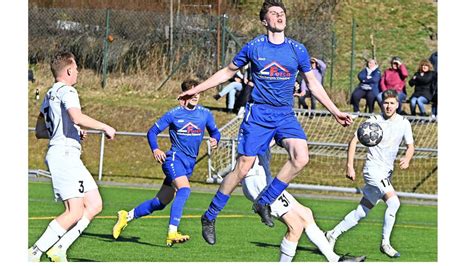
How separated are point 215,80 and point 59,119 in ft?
5.16

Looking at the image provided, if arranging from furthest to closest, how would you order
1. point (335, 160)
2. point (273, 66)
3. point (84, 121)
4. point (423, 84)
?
point (423, 84) < point (335, 160) < point (273, 66) < point (84, 121)

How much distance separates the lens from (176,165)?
1409cm

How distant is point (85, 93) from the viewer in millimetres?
33219

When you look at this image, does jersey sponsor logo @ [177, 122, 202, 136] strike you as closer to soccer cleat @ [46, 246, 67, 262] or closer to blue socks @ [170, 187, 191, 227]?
blue socks @ [170, 187, 191, 227]

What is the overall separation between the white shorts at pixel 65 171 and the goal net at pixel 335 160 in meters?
15.9

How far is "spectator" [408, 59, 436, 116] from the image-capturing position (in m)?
28.2

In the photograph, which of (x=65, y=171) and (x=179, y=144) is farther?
(x=179, y=144)

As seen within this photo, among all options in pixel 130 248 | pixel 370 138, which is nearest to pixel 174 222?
pixel 130 248

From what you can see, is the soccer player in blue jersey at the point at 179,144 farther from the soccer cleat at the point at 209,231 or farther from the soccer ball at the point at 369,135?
the soccer cleat at the point at 209,231

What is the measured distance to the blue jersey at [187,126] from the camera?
14164mm

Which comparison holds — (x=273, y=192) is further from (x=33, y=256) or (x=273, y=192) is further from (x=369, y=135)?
(x=369, y=135)

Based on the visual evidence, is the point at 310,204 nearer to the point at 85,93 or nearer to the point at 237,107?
the point at 237,107

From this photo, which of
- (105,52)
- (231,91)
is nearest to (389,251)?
(231,91)

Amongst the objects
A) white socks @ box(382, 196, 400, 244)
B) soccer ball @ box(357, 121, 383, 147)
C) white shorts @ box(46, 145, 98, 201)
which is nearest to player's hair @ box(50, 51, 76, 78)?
white shorts @ box(46, 145, 98, 201)
